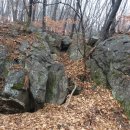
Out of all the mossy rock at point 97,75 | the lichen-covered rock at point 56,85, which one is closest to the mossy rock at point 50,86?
the lichen-covered rock at point 56,85

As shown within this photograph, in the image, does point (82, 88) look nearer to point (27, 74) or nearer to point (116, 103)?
point (116, 103)

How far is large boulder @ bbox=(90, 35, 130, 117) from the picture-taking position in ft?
31.7

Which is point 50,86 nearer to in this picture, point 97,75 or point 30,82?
point 30,82

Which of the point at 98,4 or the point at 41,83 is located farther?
the point at 98,4

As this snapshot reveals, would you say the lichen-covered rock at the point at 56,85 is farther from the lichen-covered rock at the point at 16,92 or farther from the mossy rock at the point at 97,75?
the mossy rock at the point at 97,75

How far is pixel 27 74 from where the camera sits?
29.8 ft

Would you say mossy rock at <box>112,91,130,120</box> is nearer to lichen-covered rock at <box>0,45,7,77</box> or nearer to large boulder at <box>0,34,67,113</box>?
large boulder at <box>0,34,67,113</box>

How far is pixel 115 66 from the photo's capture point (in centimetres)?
1082

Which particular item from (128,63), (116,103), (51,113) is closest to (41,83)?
(51,113)

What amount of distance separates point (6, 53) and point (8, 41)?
1.30 metres

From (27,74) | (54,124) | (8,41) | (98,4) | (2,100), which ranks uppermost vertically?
(98,4)

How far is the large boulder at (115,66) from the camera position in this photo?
31.7ft

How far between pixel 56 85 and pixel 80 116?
2008 millimetres

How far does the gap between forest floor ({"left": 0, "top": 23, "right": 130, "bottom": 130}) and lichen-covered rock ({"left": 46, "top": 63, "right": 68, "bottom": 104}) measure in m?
0.39
